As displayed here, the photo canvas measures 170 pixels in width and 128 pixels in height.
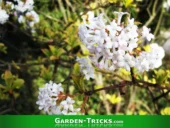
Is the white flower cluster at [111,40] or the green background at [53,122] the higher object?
the white flower cluster at [111,40]

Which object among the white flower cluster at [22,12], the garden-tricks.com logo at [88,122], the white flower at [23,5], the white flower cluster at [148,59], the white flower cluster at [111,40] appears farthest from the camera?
the white flower at [23,5]

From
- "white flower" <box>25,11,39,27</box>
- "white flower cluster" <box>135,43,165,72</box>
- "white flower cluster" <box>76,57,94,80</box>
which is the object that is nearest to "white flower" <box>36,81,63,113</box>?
"white flower cluster" <box>76,57,94,80</box>

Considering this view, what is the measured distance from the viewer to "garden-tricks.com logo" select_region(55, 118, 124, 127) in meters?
1.49

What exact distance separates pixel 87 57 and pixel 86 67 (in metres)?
0.07

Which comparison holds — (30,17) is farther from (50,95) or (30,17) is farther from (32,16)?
(50,95)

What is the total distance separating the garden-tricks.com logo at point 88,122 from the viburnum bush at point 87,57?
58mm

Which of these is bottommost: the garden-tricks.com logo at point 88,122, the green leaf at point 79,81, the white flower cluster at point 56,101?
the garden-tricks.com logo at point 88,122

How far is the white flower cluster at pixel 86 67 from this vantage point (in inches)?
50.8

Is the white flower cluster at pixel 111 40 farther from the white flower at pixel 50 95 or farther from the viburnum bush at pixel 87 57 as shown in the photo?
the white flower at pixel 50 95

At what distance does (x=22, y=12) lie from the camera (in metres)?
2.20

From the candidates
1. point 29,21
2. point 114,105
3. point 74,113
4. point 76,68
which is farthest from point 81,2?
point 74,113

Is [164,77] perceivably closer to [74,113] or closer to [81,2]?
[74,113]

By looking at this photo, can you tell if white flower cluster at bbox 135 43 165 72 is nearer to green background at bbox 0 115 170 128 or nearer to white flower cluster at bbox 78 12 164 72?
white flower cluster at bbox 78 12 164 72

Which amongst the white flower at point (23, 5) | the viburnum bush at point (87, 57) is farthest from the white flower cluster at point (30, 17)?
the white flower at point (23, 5)
